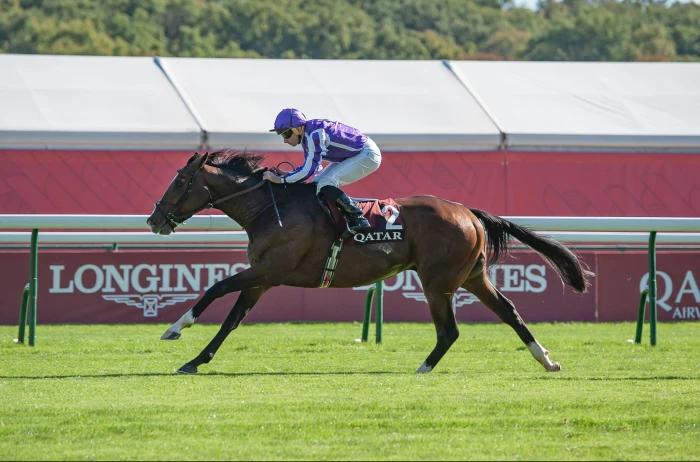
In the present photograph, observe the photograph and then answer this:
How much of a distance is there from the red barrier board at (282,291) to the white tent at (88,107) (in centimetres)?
256

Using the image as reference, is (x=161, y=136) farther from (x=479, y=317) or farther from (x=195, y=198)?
(x=195, y=198)

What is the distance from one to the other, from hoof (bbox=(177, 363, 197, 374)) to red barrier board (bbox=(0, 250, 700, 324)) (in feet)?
15.7

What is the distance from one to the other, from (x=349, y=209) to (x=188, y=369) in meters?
1.66

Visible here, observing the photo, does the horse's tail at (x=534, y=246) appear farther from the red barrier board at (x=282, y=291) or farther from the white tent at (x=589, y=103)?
the white tent at (x=589, y=103)

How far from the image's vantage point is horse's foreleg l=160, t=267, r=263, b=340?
942 centimetres

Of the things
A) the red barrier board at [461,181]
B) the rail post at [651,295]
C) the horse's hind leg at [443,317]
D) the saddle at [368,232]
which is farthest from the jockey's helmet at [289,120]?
the red barrier board at [461,181]

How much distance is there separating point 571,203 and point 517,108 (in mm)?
1597

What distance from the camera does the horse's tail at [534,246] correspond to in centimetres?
1051

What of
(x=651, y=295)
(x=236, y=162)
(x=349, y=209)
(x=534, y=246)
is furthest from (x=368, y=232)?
(x=651, y=295)

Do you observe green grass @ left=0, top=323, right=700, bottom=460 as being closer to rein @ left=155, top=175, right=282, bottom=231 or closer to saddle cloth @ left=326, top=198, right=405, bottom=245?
saddle cloth @ left=326, top=198, right=405, bottom=245

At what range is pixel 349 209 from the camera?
9766 millimetres

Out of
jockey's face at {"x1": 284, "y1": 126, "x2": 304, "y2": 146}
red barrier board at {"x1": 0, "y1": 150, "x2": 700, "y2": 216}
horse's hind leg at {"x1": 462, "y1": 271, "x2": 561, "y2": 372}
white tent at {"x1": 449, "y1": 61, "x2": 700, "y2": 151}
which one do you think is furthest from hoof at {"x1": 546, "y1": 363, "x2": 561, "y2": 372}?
white tent at {"x1": 449, "y1": 61, "x2": 700, "y2": 151}

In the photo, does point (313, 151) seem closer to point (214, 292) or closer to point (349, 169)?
point (349, 169)

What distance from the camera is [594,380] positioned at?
929cm
